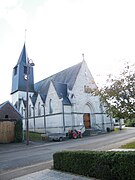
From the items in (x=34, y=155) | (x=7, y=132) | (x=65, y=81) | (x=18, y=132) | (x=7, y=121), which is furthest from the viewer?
(x=65, y=81)

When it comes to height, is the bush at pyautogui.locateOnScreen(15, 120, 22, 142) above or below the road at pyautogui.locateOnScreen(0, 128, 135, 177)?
above

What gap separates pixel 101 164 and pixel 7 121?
19.6 meters

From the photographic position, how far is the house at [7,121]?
22.8 metres

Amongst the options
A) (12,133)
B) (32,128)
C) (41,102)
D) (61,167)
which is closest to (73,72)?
(41,102)

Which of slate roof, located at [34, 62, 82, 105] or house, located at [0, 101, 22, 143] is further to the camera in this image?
slate roof, located at [34, 62, 82, 105]

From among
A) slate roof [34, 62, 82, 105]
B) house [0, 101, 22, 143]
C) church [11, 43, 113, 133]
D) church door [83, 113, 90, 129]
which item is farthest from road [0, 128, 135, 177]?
church door [83, 113, 90, 129]

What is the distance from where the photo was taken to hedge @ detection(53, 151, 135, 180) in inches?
213

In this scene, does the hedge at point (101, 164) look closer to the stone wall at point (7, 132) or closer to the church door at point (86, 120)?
the stone wall at point (7, 132)

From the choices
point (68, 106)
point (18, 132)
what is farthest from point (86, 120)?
point (18, 132)

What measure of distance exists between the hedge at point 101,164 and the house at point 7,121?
1715 cm

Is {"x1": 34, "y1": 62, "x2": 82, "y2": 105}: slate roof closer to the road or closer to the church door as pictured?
the church door

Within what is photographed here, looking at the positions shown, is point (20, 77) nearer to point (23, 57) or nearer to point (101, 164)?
point (23, 57)

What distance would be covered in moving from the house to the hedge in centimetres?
1715

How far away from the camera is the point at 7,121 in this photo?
2348cm
